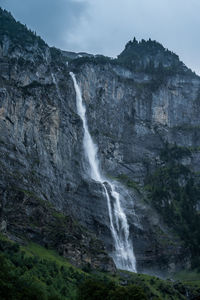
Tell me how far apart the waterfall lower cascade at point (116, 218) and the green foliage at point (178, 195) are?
1244 cm

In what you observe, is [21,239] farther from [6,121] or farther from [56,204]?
[6,121]

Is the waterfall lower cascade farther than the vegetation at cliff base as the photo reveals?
Yes

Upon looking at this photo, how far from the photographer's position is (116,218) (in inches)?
3583

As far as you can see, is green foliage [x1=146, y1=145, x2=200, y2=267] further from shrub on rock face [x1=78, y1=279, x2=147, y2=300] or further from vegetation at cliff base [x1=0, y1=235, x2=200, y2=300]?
shrub on rock face [x1=78, y1=279, x2=147, y2=300]

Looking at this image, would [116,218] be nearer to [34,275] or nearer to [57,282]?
[57,282]

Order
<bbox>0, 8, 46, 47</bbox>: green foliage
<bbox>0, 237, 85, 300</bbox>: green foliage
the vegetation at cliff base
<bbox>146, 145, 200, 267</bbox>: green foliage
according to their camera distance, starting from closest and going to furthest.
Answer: <bbox>0, 237, 85, 300</bbox>: green foliage
the vegetation at cliff base
<bbox>146, 145, 200, 267</bbox>: green foliage
<bbox>0, 8, 46, 47</bbox>: green foliage

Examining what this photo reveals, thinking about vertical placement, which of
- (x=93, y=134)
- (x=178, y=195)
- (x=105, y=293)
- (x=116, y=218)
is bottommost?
(x=105, y=293)

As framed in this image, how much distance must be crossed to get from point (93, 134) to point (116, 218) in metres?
35.8

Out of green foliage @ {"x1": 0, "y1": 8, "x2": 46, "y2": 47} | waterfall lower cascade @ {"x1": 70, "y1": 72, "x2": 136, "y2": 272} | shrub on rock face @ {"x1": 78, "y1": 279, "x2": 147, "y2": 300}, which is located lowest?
shrub on rock face @ {"x1": 78, "y1": 279, "x2": 147, "y2": 300}

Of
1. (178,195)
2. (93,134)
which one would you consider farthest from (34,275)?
(93,134)

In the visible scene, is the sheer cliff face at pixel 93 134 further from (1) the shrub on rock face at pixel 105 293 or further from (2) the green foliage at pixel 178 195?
(1) the shrub on rock face at pixel 105 293

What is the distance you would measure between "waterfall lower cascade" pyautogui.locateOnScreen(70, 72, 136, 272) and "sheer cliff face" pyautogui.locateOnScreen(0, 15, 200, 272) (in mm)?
1806

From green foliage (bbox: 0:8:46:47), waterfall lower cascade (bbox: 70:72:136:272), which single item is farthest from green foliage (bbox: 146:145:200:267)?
green foliage (bbox: 0:8:46:47)

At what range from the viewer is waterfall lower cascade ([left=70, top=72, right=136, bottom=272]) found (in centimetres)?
8331
